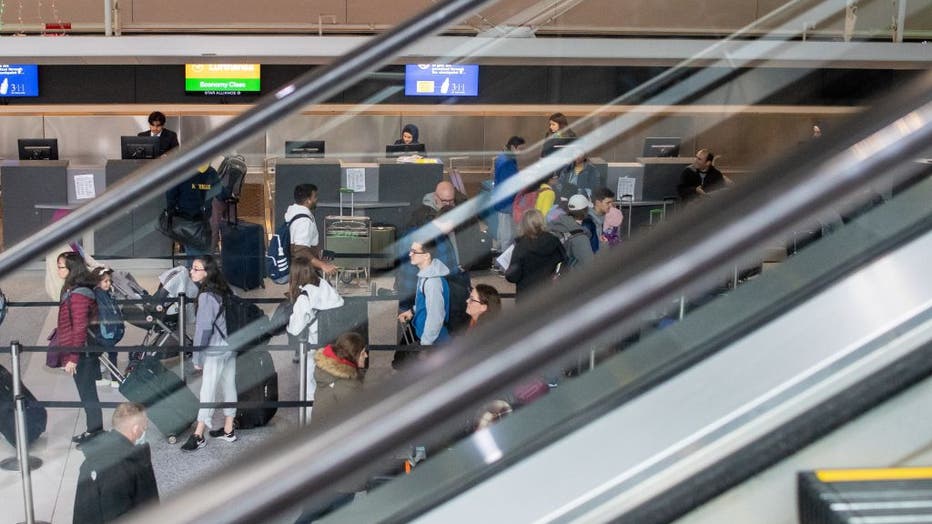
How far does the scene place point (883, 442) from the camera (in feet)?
3.61

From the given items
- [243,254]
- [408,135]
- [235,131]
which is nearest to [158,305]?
[243,254]

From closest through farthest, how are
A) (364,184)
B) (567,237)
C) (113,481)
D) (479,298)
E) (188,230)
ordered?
(479,298)
(113,481)
(567,237)
(188,230)
(364,184)

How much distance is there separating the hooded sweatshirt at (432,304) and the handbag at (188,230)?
1.96 metres

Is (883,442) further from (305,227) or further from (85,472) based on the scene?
(305,227)

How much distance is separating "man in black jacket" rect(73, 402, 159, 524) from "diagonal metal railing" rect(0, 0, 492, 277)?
1.76 meters

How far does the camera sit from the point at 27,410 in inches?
202

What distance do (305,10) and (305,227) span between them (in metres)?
5.13

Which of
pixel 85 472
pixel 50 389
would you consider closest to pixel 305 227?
pixel 50 389

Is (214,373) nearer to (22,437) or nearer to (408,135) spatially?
(22,437)

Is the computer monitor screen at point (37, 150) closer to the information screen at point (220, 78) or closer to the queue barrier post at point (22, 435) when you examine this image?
the information screen at point (220, 78)

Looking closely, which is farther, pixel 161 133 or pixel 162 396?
pixel 161 133

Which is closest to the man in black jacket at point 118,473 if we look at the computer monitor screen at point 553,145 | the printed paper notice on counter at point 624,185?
the computer monitor screen at point 553,145

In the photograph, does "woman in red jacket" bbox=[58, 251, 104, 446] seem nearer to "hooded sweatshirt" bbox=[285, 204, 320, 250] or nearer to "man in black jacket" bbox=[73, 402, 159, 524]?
"man in black jacket" bbox=[73, 402, 159, 524]

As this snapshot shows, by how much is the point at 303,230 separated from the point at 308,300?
3.43ft
